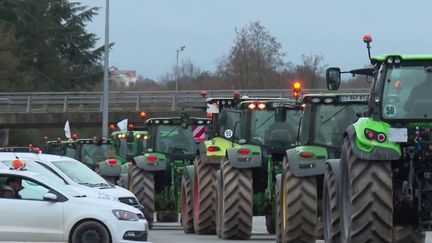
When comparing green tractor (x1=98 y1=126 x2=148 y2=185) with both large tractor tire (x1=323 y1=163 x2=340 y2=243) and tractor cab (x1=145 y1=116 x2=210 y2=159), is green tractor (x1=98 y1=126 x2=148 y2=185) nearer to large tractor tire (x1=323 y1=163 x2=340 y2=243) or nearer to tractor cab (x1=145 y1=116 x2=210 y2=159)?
tractor cab (x1=145 y1=116 x2=210 y2=159)

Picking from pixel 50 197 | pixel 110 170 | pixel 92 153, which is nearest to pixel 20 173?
pixel 50 197

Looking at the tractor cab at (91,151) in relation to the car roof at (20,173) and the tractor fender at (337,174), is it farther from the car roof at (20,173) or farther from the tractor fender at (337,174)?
the tractor fender at (337,174)

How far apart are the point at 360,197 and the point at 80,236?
209 inches

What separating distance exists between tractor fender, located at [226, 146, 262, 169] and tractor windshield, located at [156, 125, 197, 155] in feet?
19.8

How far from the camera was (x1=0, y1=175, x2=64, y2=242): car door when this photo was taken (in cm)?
1502

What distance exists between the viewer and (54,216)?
15.1 meters

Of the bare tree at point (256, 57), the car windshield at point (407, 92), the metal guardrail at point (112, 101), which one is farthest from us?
the bare tree at point (256, 57)

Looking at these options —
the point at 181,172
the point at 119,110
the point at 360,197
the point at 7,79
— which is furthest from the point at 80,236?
the point at 7,79

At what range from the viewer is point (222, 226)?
18625 mm

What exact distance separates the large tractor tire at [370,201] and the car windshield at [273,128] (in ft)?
24.2

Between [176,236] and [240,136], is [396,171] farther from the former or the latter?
[176,236]

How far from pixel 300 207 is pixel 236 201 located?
2.72 meters

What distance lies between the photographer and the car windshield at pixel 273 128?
18875 millimetres

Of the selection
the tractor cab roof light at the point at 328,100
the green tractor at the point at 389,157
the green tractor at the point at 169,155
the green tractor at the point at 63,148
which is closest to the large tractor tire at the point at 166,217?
the green tractor at the point at 169,155
